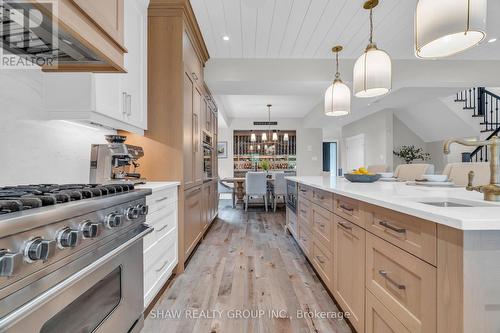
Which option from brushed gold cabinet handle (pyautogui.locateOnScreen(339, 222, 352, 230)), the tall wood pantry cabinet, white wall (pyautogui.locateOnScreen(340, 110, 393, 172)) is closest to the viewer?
brushed gold cabinet handle (pyautogui.locateOnScreen(339, 222, 352, 230))

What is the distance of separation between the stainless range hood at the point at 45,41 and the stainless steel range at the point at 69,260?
66 centimetres

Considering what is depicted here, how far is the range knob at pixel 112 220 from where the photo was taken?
110cm

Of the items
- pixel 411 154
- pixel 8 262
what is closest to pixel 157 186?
pixel 8 262

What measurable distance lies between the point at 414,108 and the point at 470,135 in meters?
1.37

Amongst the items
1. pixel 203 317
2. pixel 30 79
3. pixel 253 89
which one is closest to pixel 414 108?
pixel 253 89

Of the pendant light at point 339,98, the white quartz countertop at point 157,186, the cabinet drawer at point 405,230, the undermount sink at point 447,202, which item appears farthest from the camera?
the pendant light at point 339,98

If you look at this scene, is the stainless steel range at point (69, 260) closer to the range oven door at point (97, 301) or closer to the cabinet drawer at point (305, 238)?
the range oven door at point (97, 301)

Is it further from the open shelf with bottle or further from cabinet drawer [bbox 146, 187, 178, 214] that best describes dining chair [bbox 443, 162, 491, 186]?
the open shelf with bottle

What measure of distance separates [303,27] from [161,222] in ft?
8.78

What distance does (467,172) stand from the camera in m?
2.25

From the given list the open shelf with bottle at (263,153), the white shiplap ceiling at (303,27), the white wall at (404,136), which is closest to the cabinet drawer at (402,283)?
the white shiplap ceiling at (303,27)

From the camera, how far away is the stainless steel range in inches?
26.7

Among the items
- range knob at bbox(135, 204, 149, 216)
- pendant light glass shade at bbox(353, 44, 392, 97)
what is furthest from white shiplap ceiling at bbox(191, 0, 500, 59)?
range knob at bbox(135, 204, 149, 216)

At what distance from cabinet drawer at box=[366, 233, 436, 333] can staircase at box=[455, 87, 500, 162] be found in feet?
20.4
